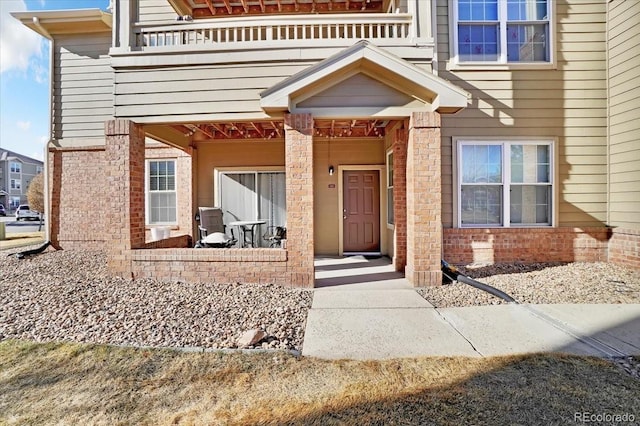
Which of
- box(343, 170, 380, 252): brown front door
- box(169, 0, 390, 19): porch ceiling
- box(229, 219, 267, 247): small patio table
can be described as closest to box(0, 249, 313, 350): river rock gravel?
box(229, 219, 267, 247): small patio table

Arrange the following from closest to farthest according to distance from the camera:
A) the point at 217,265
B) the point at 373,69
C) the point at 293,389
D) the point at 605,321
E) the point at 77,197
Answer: the point at 293,389
the point at 605,321
the point at 373,69
the point at 217,265
the point at 77,197

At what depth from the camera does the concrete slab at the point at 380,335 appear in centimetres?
325

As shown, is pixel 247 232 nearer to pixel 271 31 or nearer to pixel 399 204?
pixel 399 204

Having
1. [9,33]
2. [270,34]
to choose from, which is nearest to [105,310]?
[270,34]

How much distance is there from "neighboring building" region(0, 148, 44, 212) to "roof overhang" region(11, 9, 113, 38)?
48219 mm

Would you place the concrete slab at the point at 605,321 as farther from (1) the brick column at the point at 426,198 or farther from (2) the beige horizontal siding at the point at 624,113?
(2) the beige horizontal siding at the point at 624,113

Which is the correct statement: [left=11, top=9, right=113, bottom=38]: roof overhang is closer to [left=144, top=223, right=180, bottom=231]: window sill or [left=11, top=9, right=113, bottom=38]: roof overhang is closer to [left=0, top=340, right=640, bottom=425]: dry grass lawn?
[left=144, top=223, right=180, bottom=231]: window sill

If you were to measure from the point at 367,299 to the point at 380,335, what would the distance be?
1299 mm

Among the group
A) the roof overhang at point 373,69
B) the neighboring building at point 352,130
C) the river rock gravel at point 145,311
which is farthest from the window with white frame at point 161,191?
the roof overhang at point 373,69

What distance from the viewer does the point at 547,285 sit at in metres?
5.43

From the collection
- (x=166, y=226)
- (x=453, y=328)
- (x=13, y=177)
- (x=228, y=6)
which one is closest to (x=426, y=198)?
(x=453, y=328)

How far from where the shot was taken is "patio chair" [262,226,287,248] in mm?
8164

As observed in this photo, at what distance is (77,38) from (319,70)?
8.03 metres

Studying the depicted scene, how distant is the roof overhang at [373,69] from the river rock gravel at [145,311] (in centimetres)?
306
